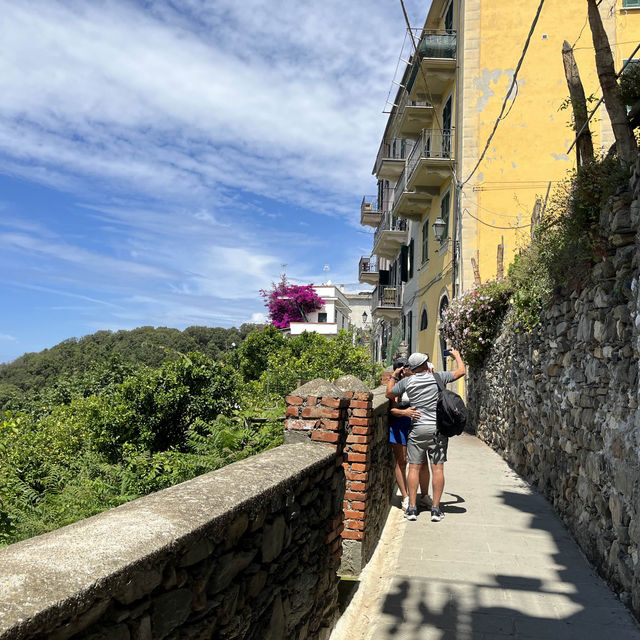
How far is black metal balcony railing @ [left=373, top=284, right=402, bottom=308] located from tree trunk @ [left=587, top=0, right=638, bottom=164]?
2154 centimetres

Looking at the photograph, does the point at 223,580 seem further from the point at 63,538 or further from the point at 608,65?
the point at 608,65

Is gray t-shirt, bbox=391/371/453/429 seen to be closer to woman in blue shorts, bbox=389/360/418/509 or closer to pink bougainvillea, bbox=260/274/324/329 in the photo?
woman in blue shorts, bbox=389/360/418/509

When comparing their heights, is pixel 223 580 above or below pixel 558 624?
above

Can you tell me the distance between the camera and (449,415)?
6.68 meters

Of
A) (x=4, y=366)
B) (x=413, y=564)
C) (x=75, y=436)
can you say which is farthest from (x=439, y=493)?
(x=4, y=366)

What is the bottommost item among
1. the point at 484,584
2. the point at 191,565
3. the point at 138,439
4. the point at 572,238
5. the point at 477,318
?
the point at 484,584

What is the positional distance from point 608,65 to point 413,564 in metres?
4.82

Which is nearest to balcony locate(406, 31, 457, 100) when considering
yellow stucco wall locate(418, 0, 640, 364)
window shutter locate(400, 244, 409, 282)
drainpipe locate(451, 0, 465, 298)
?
drainpipe locate(451, 0, 465, 298)

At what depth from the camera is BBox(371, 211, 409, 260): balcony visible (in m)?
27.5

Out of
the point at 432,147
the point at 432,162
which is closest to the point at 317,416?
the point at 432,162

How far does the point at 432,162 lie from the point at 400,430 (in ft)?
41.8

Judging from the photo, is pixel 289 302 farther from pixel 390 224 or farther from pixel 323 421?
pixel 323 421

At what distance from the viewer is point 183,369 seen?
10406mm

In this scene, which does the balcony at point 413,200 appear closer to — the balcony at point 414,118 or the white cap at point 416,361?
the balcony at point 414,118
